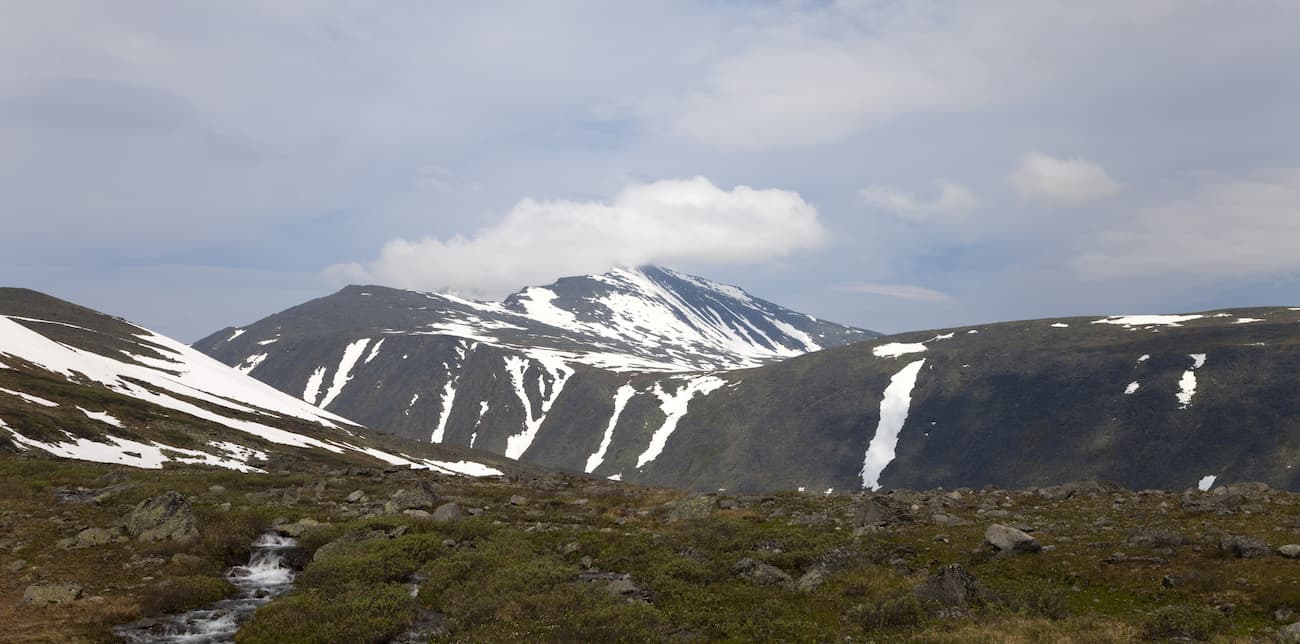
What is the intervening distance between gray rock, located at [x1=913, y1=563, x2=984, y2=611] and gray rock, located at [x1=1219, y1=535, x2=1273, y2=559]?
29.6ft

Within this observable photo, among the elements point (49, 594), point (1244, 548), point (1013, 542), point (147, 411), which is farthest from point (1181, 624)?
point (147, 411)

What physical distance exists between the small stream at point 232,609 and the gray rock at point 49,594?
2959 millimetres

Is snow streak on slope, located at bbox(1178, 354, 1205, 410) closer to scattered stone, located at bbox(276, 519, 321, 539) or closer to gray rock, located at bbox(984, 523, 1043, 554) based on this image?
gray rock, located at bbox(984, 523, 1043, 554)

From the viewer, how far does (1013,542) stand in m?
27.9

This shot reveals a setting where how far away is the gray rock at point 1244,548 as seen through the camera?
79.9 ft

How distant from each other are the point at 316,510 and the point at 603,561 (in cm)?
1800

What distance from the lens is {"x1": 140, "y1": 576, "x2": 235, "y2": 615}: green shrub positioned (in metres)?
22.8

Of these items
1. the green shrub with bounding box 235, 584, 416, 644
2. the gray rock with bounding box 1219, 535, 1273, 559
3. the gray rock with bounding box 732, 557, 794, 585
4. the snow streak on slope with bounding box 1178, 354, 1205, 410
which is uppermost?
the snow streak on slope with bounding box 1178, 354, 1205, 410

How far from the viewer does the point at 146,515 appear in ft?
99.8

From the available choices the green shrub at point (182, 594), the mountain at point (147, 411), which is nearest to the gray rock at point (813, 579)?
the green shrub at point (182, 594)

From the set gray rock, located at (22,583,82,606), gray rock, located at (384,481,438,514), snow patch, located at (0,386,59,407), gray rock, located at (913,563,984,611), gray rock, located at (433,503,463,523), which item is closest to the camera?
gray rock, located at (22,583,82,606)

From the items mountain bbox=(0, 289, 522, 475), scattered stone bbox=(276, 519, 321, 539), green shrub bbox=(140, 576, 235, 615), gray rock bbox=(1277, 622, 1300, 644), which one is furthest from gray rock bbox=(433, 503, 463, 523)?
mountain bbox=(0, 289, 522, 475)

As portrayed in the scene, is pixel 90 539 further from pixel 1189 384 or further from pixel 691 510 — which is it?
pixel 1189 384

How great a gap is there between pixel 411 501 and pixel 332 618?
18.2 metres
